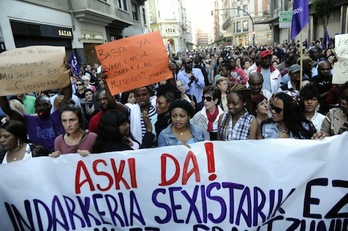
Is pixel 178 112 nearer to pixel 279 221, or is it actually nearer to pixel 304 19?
pixel 279 221

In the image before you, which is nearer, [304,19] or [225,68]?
[304,19]

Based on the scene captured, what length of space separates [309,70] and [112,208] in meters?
4.27

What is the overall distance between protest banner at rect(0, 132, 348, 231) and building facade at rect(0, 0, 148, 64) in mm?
7313

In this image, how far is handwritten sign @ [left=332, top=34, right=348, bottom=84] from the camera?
320cm

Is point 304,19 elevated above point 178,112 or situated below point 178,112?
above

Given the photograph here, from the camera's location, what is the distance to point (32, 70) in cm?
286

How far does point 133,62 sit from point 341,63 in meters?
2.31

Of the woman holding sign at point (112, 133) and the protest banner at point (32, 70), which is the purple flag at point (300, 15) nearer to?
the woman holding sign at point (112, 133)

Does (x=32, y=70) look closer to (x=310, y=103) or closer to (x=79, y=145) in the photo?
(x=79, y=145)

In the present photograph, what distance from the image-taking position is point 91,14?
13.7 metres

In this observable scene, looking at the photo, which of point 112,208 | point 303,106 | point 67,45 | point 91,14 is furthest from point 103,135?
point 91,14

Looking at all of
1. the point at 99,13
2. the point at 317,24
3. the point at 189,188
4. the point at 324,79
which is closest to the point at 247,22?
the point at 317,24

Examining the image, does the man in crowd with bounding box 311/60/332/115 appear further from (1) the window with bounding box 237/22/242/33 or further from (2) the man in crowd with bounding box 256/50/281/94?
(1) the window with bounding box 237/22/242/33

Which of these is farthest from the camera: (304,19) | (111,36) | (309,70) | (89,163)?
(111,36)
